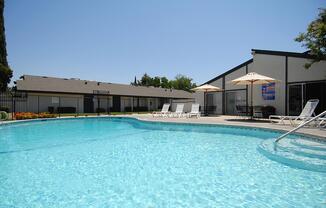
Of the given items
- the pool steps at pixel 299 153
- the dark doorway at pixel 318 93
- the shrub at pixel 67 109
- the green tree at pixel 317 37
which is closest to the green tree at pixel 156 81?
the shrub at pixel 67 109

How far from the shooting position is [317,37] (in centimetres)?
1084

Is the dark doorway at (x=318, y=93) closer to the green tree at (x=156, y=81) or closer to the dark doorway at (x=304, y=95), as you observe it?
the dark doorway at (x=304, y=95)

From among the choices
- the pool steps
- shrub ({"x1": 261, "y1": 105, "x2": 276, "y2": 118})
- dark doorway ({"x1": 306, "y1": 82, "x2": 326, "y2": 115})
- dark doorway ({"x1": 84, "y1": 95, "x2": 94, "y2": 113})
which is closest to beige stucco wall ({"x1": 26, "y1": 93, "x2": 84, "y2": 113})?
dark doorway ({"x1": 84, "y1": 95, "x2": 94, "y2": 113})

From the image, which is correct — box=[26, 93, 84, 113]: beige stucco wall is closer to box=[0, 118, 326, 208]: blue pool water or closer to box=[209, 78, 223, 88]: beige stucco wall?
box=[209, 78, 223, 88]: beige stucco wall

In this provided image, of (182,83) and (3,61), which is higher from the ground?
(182,83)

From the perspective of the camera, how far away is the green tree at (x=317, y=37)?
10.5m

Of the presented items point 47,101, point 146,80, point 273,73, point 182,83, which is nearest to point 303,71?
point 273,73

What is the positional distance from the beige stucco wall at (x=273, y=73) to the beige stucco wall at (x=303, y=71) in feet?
1.76

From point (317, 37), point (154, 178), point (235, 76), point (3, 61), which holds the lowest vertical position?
point (154, 178)

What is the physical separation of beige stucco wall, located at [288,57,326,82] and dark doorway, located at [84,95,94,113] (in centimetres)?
2140

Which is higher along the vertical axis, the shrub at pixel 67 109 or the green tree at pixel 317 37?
the green tree at pixel 317 37

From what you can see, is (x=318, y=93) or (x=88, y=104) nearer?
(x=318, y=93)

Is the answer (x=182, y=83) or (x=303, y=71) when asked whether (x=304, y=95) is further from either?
(x=182, y=83)

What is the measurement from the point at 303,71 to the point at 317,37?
10.6 ft
